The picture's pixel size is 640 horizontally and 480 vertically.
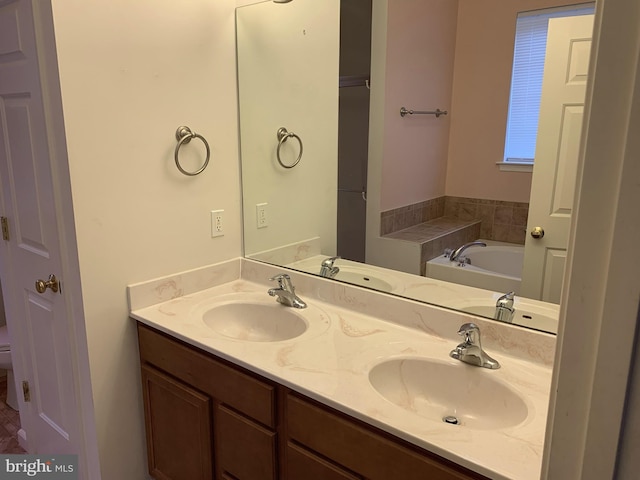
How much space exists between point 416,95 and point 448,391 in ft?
3.17

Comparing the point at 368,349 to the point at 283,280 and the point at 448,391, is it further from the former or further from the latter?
the point at 283,280

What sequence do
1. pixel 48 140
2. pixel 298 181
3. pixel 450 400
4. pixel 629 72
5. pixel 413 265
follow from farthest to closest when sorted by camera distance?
pixel 298 181 < pixel 413 265 < pixel 48 140 < pixel 450 400 < pixel 629 72

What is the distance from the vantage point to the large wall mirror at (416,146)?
1363mm

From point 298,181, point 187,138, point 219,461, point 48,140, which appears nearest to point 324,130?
point 298,181

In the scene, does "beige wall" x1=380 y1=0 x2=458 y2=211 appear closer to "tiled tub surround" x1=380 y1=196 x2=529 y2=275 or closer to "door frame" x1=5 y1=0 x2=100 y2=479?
"tiled tub surround" x1=380 y1=196 x2=529 y2=275

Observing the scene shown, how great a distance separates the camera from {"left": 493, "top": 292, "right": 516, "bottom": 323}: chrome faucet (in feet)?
4.67

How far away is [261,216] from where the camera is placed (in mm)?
2086

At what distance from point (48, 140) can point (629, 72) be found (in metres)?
1.59

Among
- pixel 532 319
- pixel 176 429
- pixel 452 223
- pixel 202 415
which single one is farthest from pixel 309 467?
pixel 452 223

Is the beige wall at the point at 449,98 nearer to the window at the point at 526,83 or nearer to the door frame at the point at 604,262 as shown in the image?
the window at the point at 526,83

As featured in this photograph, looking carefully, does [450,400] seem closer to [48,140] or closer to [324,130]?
[324,130]

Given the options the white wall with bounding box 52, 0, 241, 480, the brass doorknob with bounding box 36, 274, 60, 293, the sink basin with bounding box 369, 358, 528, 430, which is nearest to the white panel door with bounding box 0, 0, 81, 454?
the brass doorknob with bounding box 36, 274, 60, 293

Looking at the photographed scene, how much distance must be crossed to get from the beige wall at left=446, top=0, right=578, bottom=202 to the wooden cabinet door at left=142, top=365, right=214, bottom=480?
113cm

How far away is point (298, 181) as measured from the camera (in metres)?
2.07
